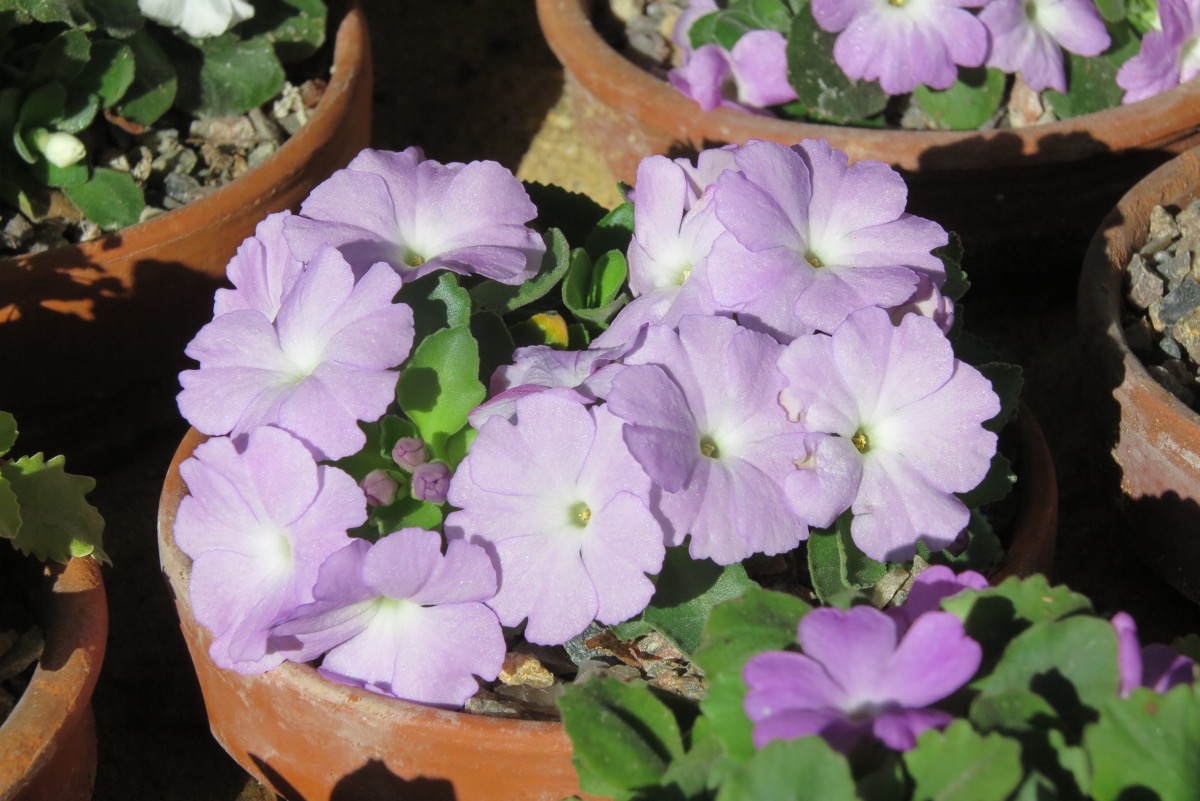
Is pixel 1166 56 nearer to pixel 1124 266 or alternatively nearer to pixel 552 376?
pixel 1124 266

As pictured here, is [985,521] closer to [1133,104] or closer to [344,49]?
[1133,104]

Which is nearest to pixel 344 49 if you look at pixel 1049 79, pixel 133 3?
pixel 133 3

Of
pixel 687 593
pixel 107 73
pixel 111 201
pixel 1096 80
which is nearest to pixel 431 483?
pixel 687 593

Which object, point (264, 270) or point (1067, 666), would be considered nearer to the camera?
point (1067, 666)

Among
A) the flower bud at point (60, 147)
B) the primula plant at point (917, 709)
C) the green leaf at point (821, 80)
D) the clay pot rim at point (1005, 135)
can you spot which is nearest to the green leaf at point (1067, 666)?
the primula plant at point (917, 709)

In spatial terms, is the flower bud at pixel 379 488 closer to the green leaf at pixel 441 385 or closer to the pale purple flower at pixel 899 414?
the green leaf at pixel 441 385
